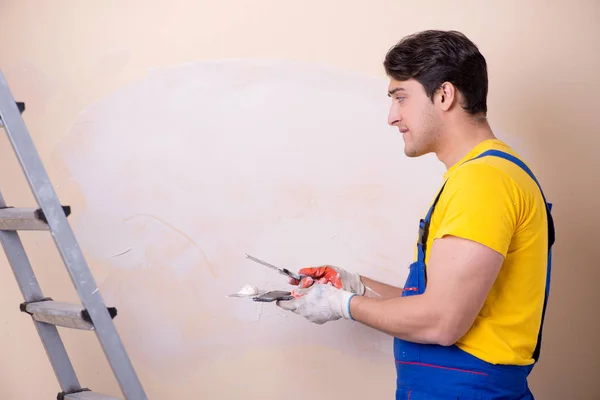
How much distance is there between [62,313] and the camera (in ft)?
→ 4.69

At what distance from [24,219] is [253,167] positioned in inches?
26.4

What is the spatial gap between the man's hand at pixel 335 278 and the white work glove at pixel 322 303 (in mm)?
148

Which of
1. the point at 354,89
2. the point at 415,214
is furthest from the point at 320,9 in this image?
the point at 415,214

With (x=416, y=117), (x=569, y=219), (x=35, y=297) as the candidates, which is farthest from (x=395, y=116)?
(x=35, y=297)

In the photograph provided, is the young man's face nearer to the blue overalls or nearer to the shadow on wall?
the blue overalls

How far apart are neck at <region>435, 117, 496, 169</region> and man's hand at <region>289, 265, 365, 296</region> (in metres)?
0.43

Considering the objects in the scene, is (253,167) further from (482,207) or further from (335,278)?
(482,207)

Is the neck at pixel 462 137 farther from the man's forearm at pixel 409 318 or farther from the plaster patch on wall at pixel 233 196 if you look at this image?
the plaster patch on wall at pixel 233 196

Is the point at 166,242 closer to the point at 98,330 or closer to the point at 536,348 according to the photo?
the point at 98,330

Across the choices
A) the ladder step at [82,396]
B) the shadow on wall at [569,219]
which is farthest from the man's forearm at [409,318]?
the shadow on wall at [569,219]

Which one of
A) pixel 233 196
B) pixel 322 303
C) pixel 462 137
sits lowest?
pixel 322 303

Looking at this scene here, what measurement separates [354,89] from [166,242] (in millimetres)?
695

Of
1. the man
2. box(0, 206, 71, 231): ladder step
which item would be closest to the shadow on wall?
the man

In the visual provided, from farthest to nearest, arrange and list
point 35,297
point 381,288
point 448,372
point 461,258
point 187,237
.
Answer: point 187,237 → point 381,288 → point 35,297 → point 448,372 → point 461,258
